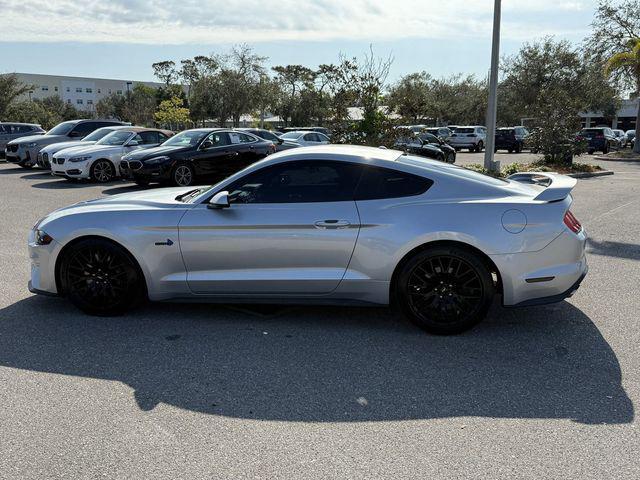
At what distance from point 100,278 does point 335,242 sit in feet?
7.03

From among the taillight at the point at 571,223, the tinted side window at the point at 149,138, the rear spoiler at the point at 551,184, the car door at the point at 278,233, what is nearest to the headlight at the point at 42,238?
the car door at the point at 278,233

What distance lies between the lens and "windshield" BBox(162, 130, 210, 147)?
15.0 meters

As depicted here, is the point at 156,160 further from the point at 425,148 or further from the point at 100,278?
the point at 425,148

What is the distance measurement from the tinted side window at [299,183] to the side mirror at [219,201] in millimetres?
117

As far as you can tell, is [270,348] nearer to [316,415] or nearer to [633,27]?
[316,415]

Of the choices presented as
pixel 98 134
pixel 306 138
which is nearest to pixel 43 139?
pixel 98 134

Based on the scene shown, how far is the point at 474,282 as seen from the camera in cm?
464

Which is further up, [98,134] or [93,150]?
[98,134]

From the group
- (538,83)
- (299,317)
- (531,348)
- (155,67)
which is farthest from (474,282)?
(155,67)

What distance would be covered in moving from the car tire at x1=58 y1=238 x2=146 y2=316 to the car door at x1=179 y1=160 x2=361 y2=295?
56cm

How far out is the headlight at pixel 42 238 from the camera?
202 inches

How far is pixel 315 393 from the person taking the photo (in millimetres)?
3768

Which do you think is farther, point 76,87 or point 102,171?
point 76,87

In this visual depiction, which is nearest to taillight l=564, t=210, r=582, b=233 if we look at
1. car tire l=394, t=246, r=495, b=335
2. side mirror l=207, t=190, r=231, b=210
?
car tire l=394, t=246, r=495, b=335
